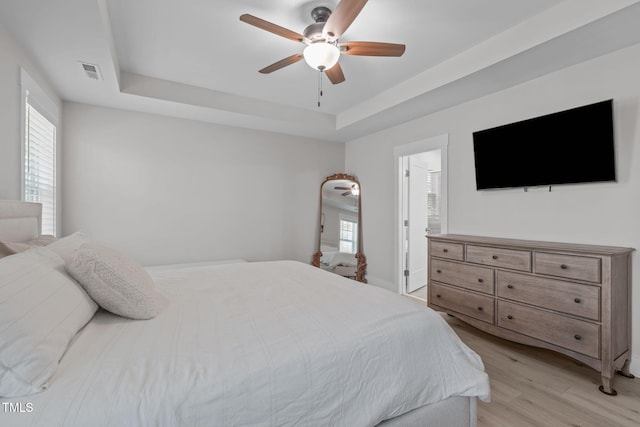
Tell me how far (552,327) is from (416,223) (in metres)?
2.31

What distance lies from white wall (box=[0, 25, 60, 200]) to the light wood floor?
135 inches

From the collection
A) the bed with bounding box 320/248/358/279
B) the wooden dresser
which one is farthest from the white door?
the wooden dresser

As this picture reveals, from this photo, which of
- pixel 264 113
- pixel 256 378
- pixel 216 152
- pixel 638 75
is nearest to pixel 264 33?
pixel 264 113

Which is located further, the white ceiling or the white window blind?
the white window blind

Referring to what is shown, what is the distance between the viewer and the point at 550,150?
2.53m

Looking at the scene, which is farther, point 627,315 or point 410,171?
point 410,171

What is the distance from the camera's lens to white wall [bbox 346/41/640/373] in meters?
2.18

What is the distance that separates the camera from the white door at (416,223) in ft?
13.9

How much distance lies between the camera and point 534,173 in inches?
105

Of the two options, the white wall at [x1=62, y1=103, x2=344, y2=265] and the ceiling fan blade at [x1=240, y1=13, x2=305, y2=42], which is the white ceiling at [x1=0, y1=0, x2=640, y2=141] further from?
the white wall at [x1=62, y1=103, x2=344, y2=265]

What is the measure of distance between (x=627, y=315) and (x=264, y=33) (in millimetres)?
3498

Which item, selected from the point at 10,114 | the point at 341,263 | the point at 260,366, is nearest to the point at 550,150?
the point at 260,366

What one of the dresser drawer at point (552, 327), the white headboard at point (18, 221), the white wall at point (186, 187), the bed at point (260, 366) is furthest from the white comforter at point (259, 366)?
the white wall at point (186, 187)

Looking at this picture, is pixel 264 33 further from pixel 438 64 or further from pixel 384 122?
pixel 384 122
